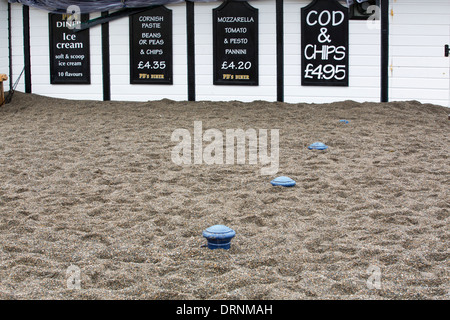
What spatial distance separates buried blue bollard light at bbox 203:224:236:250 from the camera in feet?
13.3

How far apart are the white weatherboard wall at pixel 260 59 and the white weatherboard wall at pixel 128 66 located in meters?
0.26

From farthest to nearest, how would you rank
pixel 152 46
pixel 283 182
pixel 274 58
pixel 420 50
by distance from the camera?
pixel 152 46
pixel 274 58
pixel 420 50
pixel 283 182

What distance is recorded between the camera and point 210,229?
4.13 m

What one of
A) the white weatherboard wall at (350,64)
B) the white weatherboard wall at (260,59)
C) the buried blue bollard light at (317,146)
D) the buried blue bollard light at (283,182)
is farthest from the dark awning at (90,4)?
the buried blue bollard light at (283,182)

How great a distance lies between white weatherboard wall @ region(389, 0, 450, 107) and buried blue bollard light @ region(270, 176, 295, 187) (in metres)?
5.57

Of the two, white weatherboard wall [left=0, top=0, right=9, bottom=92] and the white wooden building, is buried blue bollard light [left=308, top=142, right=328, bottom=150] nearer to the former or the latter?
the white wooden building

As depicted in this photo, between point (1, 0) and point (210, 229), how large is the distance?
29.1 ft

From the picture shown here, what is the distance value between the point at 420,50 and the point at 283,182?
5.97 m


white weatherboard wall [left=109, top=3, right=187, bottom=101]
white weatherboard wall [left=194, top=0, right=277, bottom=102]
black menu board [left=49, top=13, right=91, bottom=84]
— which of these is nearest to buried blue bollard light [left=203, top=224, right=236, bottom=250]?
white weatherboard wall [left=194, top=0, right=277, bottom=102]

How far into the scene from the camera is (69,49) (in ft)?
37.3

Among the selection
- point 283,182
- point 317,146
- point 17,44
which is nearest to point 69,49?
point 17,44

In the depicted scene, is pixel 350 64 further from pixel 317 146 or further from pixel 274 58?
pixel 317 146

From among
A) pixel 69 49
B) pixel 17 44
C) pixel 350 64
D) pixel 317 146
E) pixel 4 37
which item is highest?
pixel 4 37

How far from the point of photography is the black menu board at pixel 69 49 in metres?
11.3
